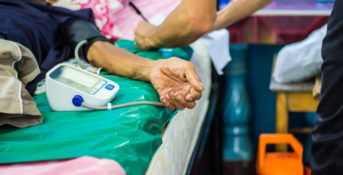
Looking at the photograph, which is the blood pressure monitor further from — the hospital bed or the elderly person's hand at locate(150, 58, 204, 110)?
the elderly person's hand at locate(150, 58, 204, 110)

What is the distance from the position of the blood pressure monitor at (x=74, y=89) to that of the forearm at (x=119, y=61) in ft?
0.55

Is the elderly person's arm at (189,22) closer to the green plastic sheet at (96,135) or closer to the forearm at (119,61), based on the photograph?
the forearm at (119,61)

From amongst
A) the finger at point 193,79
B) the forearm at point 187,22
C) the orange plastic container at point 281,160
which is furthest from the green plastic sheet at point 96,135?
the orange plastic container at point 281,160

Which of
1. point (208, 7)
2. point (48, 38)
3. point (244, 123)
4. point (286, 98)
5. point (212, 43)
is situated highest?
point (208, 7)

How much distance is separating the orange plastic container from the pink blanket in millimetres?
1063

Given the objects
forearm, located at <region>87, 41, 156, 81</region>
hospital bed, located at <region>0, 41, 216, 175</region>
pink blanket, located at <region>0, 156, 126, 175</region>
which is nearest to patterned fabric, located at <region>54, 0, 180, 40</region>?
forearm, located at <region>87, 41, 156, 81</region>

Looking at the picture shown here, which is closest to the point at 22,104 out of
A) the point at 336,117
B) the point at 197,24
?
the point at 197,24

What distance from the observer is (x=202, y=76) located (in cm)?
178

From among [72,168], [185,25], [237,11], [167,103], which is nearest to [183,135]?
[167,103]

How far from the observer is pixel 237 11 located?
1429 mm

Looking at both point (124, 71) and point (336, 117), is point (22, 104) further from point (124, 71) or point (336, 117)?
point (336, 117)

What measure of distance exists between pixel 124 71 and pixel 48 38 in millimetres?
381

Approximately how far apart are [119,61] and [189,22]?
0.25 m

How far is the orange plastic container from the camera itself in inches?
66.6
